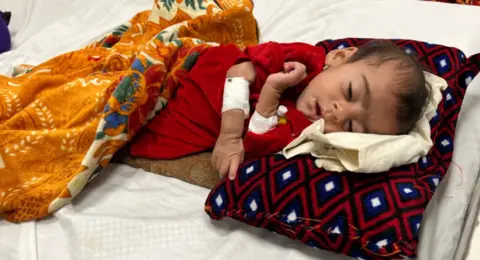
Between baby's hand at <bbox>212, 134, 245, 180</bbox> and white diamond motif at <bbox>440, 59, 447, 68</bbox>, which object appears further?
white diamond motif at <bbox>440, 59, 447, 68</bbox>

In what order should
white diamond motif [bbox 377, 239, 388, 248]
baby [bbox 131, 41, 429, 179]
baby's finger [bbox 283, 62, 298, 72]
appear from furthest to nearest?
baby's finger [bbox 283, 62, 298, 72], baby [bbox 131, 41, 429, 179], white diamond motif [bbox 377, 239, 388, 248]

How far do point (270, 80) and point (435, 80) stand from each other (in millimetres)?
345

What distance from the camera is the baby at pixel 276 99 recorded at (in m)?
0.90

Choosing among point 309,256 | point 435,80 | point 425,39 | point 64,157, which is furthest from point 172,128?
point 425,39

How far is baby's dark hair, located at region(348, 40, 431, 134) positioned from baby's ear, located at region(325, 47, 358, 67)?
98 mm

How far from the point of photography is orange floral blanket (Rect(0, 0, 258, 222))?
0.96 m

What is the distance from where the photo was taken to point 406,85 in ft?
2.88

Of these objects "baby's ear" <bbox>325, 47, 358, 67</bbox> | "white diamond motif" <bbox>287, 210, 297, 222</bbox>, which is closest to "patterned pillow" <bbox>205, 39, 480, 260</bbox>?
"white diamond motif" <bbox>287, 210, 297, 222</bbox>

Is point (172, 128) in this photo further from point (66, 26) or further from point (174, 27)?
point (66, 26)

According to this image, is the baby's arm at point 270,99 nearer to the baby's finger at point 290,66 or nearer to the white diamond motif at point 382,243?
the baby's finger at point 290,66

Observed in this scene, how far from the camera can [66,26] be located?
1517 mm

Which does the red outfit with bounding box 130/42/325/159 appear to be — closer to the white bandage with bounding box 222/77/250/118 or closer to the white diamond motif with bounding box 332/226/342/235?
the white bandage with bounding box 222/77/250/118

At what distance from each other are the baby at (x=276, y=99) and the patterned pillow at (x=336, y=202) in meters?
0.06

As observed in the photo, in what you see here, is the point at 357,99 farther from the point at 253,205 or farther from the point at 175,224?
the point at 175,224
